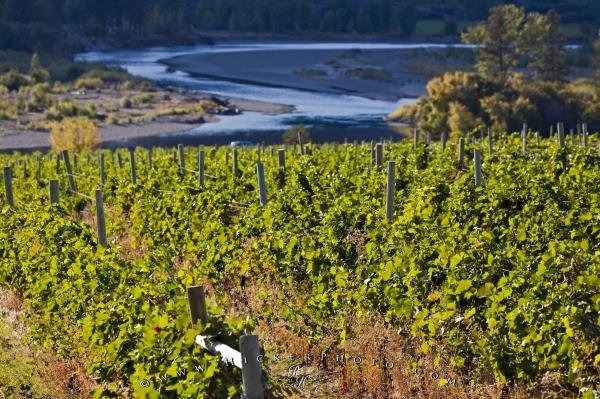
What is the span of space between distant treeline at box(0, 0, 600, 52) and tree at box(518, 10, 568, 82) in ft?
201

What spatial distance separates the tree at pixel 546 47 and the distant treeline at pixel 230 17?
201 feet

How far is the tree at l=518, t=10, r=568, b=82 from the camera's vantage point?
8400 cm

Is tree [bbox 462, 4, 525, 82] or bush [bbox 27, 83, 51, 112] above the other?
tree [bbox 462, 4, 525, 82]

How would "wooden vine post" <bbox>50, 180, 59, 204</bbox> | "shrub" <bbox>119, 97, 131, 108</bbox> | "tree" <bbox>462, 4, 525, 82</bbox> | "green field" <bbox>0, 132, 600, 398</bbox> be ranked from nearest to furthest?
"green field" <bbox>0, 132, 600, 398</bbox> → "wooden vine post" <bbox>50, 180, 59, 204</bbox> → "shrub" <bbox>119, 97, 131, 108</bbox> → "tree" <bbox>462, 4, 525, 82</bbox>

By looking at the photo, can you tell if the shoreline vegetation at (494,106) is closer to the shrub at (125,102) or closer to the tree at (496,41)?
the tree at (496,41)

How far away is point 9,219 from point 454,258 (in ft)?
27.1

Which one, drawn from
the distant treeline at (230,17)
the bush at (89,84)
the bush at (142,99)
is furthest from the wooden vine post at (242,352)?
the distant treeline at (230,17)

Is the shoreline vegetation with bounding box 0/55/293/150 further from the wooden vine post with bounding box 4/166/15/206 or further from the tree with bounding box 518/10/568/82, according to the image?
the wooden vine post with bounding box 4/166/15/206

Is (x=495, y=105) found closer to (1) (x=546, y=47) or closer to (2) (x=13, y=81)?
(1) (x=546, y=47)

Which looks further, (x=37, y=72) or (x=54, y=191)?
(x=37, y=72)

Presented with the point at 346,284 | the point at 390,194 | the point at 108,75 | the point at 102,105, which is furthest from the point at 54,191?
the point at 108,75

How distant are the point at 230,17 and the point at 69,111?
9433cm

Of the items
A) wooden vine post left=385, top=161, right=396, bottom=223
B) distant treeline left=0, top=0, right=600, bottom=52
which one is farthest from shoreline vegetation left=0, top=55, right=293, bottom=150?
wooden vine post left=385, top=161, right=396, bottom=223

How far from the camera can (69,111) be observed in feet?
252
